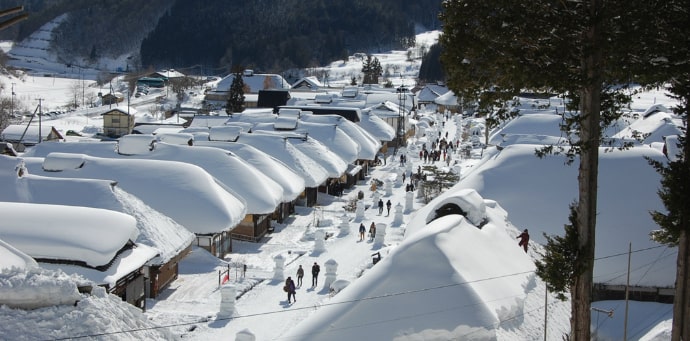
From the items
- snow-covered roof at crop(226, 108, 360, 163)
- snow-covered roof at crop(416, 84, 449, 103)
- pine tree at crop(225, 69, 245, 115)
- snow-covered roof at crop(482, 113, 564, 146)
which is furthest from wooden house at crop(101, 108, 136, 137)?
snow-covered roof at crop(416, 84, 449, 103)

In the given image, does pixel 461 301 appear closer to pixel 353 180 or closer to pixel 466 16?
pixel 466 16

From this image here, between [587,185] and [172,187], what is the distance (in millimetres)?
18518

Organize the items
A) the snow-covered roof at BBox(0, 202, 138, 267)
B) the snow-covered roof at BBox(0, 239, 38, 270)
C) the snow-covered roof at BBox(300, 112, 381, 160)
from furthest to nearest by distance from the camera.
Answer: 1. the snow-covered roof at BBox(300, 112, 381, 160)
2. the snow-covered roof at BBox(0, 202, 138, 267)
3. the snow-covered roof at BBox(0, 239, 38, 270)

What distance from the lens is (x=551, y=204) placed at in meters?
23.8

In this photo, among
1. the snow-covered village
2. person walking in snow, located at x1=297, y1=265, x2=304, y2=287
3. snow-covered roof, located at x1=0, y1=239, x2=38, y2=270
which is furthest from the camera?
person walking in snow, located at x1=297, y1=265, x2=304, y2=287

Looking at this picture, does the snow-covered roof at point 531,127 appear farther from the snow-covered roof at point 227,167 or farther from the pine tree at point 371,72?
the pine tree at point 371,72

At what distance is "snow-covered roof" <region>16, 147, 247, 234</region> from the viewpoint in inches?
960

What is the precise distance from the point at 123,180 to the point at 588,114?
65.4 ft

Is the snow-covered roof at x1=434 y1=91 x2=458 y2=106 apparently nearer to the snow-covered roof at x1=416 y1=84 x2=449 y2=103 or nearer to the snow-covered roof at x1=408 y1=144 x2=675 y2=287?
the snow-covered roof at x1=416 y1=84 x2=449 y2=103

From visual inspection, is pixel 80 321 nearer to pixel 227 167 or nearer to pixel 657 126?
pixel 227 167

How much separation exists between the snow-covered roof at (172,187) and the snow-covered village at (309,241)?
0.21ft

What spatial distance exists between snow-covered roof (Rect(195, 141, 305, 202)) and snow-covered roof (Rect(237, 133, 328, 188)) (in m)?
0.86

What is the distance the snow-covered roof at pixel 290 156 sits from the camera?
114 ft

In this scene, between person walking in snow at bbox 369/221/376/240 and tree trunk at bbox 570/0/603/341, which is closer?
tree trunk at bbox 570/0/603/341
